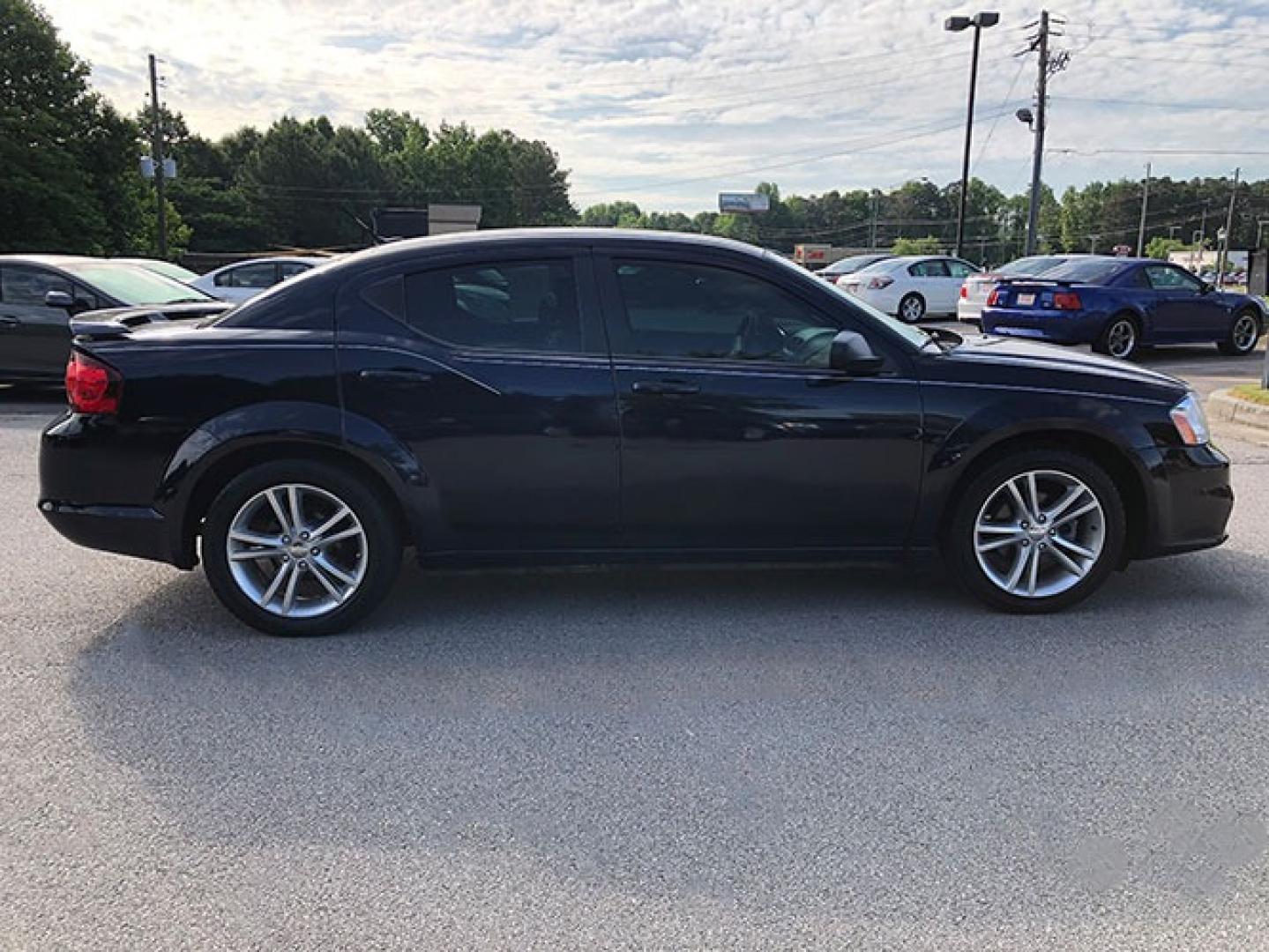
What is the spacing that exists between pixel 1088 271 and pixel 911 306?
21.3 ft

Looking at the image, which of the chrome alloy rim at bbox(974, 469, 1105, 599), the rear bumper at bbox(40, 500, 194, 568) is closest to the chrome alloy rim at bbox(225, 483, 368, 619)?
the rear bumper at bbox(40, 500, 194, 568)

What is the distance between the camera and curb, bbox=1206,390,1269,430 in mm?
9281

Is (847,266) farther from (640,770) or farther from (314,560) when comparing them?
(640,770)

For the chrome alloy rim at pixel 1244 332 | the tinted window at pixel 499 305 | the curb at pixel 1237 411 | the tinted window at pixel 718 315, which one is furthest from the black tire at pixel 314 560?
the chrome alloy rim at pixel 1244 332

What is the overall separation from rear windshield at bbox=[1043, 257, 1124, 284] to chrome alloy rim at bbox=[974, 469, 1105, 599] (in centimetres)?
1025

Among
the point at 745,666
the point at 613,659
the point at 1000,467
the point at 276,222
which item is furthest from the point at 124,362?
the point at 276,222

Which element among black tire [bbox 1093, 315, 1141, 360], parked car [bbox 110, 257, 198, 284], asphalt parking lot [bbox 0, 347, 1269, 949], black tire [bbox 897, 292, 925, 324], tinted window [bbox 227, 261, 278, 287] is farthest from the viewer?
black tire [bbox 897, 292, 925, 324]

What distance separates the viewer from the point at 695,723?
131 inches

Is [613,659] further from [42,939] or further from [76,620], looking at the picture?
[76,620]

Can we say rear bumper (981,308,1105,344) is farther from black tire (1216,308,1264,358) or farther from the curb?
black tire (1216,308,1264,358)

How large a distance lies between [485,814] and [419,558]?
155 cm

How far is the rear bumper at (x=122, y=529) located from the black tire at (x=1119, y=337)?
12625 millimetres

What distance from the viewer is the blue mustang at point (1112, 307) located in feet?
43.2

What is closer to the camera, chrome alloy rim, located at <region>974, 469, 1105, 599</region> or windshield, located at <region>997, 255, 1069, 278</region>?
chrome alloy rim, located at <region>974, 469, 1105, 599</region>
